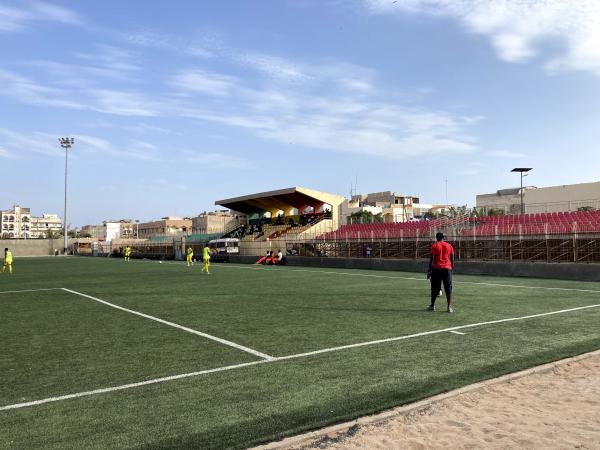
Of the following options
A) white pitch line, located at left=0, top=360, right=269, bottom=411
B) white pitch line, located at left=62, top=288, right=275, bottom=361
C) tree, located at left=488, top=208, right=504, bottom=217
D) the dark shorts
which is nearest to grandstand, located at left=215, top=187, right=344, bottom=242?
tree, located at left=488, top=208, right=504, bottom=217

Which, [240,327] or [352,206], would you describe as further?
[352,206]

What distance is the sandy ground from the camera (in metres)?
4.23

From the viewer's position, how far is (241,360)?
6973mm

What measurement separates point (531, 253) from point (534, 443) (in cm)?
2609

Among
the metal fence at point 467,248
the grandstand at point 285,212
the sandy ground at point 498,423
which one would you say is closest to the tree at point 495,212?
the metal fence at point 467,248

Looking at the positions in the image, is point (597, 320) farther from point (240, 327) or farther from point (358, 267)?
point (358, 267)

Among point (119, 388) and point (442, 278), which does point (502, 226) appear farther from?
point (119, 388)

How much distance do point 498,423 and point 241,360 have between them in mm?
3529

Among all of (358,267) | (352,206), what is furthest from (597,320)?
(352,206)

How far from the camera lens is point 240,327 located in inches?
382

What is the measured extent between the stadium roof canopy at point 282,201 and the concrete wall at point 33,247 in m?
38.6

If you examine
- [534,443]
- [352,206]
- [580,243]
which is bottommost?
[534,443]

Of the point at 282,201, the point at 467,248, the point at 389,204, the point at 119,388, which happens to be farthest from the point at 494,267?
the point at 389,204

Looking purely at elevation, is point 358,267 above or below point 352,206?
below
